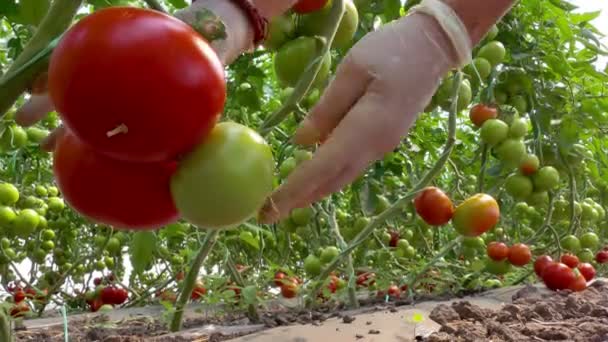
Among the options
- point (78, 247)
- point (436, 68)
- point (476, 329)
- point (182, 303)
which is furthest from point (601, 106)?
point (78, 247)

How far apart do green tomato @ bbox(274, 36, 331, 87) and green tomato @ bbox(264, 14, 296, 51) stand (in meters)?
0.02

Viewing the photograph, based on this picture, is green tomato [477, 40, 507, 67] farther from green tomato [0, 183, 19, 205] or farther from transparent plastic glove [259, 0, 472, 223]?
green tomato [0, 183, 19, 205]

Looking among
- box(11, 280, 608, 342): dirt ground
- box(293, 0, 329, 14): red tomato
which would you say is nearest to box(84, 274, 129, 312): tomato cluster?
box(11, 280, 608, 342): dirt ground

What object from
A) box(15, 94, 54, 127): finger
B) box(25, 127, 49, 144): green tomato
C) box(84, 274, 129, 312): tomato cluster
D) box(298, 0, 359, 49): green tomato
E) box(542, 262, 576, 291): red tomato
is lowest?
box(84, 274, 129, 312): tomato cluster

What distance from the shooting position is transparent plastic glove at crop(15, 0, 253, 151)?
0.59 m

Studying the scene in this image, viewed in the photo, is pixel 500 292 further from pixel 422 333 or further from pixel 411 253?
pixel 422 333

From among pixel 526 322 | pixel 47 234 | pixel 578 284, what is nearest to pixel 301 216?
pixel 526 322

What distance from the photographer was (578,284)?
10.3 ft

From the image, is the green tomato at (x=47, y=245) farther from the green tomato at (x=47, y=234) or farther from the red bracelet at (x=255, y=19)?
the red bracelet at (x=255, y=19)

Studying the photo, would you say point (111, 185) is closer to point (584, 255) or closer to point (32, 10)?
point (32, 10)

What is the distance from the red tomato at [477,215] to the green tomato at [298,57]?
134 cm

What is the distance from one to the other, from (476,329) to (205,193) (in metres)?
1.67

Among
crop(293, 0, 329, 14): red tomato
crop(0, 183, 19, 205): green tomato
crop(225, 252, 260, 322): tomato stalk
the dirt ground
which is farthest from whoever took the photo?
crop(225, 252, 260, 322): tomato stalk

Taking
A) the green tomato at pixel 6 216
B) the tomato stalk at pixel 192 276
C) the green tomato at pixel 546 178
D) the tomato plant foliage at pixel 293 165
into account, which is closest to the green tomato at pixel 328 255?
the tomato plant foliage at pixel 293 165
